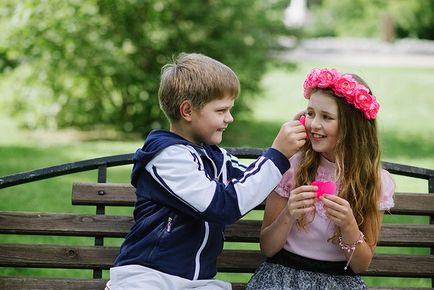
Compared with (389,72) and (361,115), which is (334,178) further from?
(389,72)

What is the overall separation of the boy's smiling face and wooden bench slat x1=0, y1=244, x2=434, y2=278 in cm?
65

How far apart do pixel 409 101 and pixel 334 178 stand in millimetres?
14600

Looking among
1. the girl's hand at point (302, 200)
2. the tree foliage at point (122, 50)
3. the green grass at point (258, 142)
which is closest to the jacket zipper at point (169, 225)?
the girl's hand at point (302, 200)

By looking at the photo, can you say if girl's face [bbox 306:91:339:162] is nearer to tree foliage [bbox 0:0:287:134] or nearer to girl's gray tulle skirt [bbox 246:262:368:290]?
girl's gray tulle skirt [bbox 246:262:368:290]

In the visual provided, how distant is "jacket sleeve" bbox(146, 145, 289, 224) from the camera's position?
3.11 meters

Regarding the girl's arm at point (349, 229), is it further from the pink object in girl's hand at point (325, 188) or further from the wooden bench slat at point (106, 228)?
the wooden bench slat at point (106, 228)

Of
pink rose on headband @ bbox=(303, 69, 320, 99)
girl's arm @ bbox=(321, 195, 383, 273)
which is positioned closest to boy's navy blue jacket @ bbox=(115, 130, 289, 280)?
girl's arm @ bbox=(321, 195, 383, 273)

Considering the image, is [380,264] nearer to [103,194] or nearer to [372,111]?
[372,111]

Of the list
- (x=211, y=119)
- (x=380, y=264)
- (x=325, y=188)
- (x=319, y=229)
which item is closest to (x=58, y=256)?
(x=211, y=119)

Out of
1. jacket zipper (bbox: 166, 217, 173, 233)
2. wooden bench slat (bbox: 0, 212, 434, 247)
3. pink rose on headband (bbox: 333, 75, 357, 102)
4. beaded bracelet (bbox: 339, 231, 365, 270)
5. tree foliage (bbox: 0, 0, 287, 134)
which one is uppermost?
pink rose on headband (bbox: 333, 75, 357, 102)

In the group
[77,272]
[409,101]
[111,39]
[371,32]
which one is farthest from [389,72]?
[77,272]

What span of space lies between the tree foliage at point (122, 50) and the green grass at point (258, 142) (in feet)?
1.74

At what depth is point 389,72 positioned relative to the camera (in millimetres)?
21375

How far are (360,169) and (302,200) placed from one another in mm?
337
